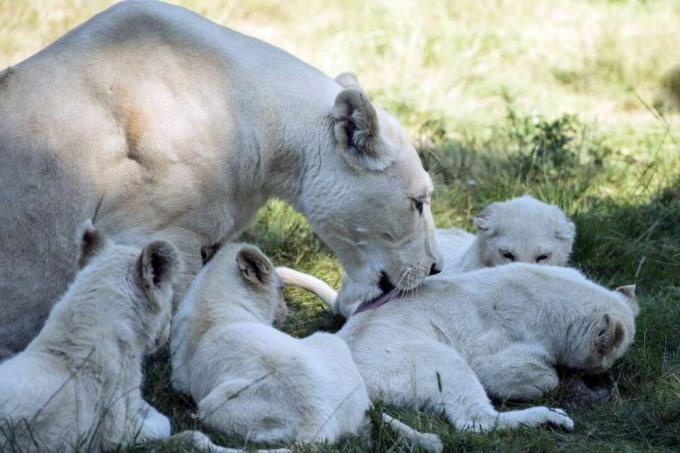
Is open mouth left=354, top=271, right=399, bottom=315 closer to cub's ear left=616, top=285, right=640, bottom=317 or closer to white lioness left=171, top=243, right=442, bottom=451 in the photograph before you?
white lioness left=171, top=243, right=442, bottom=451

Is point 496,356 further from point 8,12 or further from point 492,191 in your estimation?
point 8,12

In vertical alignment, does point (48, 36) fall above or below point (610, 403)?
below

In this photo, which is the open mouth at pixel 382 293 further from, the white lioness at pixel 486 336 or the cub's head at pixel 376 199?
the white lioness at pixel 486 336

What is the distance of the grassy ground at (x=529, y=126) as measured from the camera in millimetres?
5281

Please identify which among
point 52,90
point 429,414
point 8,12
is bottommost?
point 8,12

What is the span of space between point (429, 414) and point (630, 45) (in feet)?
24.5

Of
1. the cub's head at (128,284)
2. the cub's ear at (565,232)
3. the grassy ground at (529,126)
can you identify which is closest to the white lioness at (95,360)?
the cub's head at (128,284)

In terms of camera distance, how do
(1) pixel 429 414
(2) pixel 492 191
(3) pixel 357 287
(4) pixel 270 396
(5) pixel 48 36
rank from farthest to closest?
1. (5) pixel 48 36
2. (2) pixel 492 191
3. (3) pixel 357 287
4. (1) pixel 429 414
5. (4) pixel 270 396

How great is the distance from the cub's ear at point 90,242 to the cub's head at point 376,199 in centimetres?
160

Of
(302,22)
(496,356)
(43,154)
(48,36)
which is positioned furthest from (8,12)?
(496,356)

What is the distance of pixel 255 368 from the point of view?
179 inches

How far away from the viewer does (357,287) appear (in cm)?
596

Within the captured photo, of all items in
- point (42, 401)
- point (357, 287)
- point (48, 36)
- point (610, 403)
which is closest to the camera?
point (42, 401)

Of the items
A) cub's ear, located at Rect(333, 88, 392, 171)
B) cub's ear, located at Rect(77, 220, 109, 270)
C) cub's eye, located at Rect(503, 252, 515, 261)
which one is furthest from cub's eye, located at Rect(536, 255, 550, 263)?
cub's ear, located at Rect(77, 220, 109, 270)
